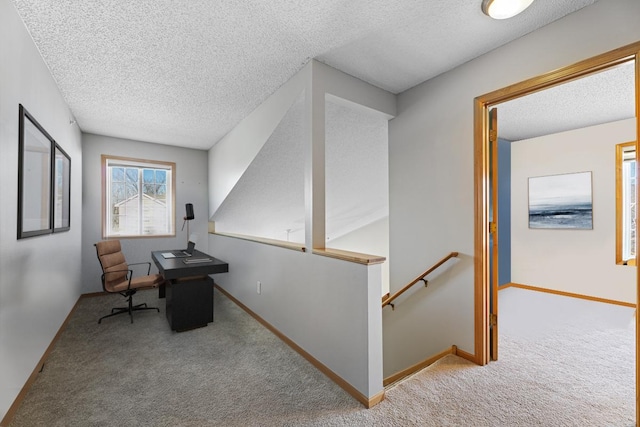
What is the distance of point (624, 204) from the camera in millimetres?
3781

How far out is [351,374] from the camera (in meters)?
1.88

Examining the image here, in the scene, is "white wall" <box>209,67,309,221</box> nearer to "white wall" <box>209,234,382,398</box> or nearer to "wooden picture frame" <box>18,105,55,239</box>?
"white wall" <box>209,234,382,398</box>

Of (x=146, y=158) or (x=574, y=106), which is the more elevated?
(x=574, y=106)

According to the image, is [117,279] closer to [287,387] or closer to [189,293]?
[189,293]

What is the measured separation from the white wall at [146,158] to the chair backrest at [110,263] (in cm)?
101

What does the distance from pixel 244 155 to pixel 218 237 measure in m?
1.80

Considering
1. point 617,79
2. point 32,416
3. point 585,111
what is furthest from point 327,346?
point 585,111

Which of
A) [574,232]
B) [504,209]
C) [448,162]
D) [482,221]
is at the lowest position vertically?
[574,232]

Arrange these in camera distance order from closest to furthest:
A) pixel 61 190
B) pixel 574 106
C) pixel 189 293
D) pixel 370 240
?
pixel 61 190
pixel 189 293
pixel 574 106
pixel 370 240

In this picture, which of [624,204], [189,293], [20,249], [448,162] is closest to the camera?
[20,249]

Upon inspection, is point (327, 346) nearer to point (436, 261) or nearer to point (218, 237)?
point (436, 261)

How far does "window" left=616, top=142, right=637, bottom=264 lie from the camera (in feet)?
12.3

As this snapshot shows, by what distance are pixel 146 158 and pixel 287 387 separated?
14.3 ft

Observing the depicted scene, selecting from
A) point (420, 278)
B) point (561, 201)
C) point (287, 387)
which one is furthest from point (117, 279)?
point (561, 201)
